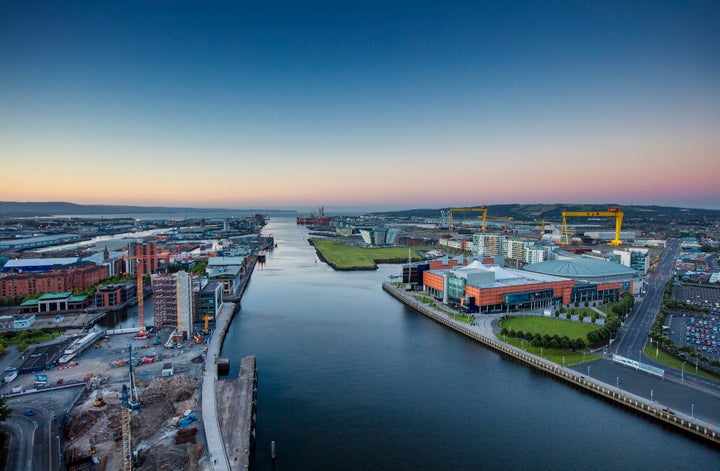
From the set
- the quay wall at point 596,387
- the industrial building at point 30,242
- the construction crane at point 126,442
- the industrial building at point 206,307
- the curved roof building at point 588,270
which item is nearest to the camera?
the construction crane at point 126,442

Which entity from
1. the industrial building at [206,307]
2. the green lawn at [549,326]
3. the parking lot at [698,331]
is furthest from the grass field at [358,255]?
the parking lot at [698,331]

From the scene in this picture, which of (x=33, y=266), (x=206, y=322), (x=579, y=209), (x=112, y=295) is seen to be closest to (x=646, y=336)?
(x=206, y=322)

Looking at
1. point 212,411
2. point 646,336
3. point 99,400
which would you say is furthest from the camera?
point 646,336

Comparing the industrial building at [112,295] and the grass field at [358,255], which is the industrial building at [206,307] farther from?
the grass field at [358,255]

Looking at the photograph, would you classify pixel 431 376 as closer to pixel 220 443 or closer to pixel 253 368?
pixel 253 368

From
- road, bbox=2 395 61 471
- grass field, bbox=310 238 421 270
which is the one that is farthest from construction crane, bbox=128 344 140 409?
grass field, bbox=310 238 421 270

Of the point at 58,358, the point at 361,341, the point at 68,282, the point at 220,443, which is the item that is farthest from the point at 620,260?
the point at 68,282

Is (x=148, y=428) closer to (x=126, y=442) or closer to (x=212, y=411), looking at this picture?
(x=212, y=411)
